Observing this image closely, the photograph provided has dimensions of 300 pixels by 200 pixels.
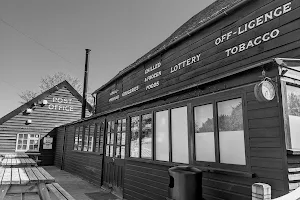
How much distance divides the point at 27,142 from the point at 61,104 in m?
3.71

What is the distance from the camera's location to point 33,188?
4223 millimetres

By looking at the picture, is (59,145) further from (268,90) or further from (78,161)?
(268,90)

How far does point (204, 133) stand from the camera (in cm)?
444

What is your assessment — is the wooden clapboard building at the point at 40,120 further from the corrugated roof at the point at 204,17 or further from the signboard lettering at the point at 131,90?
the corrugated roof at the point at 204,17

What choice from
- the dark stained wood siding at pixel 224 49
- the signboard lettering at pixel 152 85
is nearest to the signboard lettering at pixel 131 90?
the dark stained wood siding at pixel 224 49

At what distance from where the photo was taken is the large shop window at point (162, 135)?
503cm

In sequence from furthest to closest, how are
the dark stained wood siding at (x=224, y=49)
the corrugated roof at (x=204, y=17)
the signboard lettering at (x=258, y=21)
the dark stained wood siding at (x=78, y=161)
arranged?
the dark stained wood siding at (x=78, y=161) < the corrugated roof at (x=204, y=17) < the signboard lettering at (x=258, y=21) < the dark stained wood siding at (x=224, y=49)

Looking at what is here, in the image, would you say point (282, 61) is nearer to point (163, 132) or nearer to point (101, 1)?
point (163, 132)

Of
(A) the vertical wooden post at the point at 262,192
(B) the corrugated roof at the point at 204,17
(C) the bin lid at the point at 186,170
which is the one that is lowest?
(A) the vertical wooden post at the point at 262,192

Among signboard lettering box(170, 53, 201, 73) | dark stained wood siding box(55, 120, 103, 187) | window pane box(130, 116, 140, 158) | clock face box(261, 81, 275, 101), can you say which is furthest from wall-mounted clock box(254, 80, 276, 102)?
dark stained wood siding box(55, 120, 103, 187)

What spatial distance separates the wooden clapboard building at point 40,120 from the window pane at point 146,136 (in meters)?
12.8

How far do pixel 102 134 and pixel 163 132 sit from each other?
16.0 ft

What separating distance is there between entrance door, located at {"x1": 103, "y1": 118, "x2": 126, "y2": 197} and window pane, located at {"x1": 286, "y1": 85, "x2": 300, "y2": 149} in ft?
18.3

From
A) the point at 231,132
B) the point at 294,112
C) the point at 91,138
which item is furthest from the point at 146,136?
the point at 91,138
